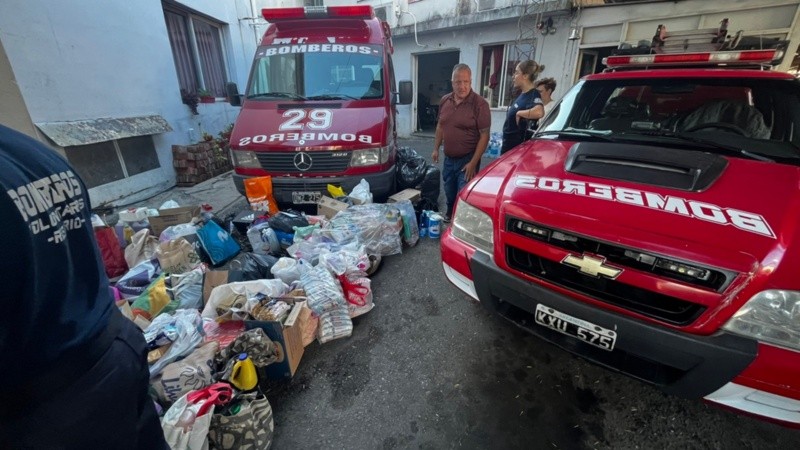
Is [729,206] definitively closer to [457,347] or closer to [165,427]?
[457,347]

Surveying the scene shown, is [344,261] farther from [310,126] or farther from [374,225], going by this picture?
[310,126]

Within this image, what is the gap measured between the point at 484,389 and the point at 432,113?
11.9 m

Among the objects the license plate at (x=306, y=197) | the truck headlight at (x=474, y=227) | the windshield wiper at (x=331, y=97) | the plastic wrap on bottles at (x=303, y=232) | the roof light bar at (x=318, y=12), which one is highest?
the roof light bar at (x=318, y=12)

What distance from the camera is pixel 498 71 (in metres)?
9.89

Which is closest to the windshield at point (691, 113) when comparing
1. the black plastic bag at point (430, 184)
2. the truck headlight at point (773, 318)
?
the truck headlight at point (773, 318)

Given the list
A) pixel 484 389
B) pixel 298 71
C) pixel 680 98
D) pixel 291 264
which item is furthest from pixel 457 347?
pixel 298 71

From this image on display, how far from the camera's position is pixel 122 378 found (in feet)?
3.37

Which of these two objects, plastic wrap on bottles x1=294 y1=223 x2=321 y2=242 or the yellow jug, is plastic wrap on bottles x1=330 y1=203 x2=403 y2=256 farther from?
the yellow jug

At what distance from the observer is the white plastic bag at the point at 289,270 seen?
2.76 metres

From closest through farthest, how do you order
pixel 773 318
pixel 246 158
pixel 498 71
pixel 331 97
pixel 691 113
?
pixel 773 318
pixel 691 113
pixel 246 158
pixel 331 97
pixel 498 71

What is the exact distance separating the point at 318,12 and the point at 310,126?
1.67 metres

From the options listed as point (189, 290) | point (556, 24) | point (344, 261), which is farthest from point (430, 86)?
point (189, 290)

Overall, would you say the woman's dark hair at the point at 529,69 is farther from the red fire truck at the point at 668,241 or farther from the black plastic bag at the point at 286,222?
the black plastic bag at the point at 286,222

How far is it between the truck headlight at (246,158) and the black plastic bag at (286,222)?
701mm
